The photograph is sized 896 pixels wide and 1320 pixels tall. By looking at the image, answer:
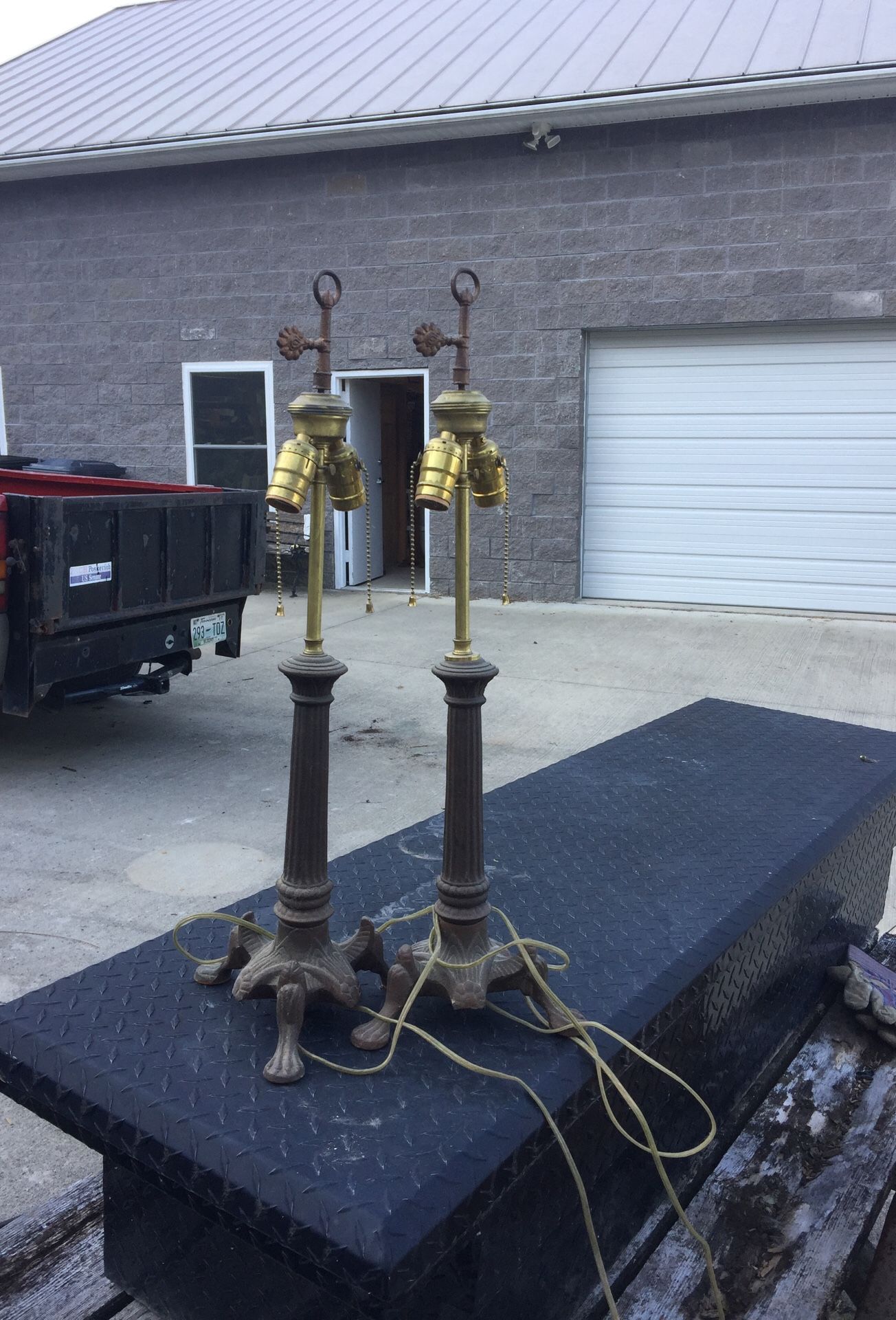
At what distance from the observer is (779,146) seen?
9.78m

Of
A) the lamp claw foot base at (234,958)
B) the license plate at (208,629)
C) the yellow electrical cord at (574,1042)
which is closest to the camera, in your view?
the yellow electrical cord at (574,1042)

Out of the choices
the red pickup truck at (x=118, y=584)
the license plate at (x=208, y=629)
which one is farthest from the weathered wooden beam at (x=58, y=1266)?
the license plate at (x=208, y=629)

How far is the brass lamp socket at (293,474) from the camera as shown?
1.63 metres

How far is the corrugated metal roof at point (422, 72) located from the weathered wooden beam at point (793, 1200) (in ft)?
29.2

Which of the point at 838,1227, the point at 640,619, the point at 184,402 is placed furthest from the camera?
the point at 184,402

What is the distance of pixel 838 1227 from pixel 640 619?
872 cm

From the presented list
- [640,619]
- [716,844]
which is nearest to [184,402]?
[640,619]

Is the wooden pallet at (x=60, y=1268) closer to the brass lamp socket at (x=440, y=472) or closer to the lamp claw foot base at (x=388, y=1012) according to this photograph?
the lamp claw foot base at (x=388, y=1012)

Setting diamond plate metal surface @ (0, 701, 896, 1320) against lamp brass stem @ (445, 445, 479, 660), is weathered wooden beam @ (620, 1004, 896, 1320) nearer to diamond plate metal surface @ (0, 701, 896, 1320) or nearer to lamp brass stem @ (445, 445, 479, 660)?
diamond plate metal surface @ (0, 701, 896, 1320)

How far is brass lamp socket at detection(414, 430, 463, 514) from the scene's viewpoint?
1679 mm

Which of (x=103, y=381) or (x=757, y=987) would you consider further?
(x=103, y=381)

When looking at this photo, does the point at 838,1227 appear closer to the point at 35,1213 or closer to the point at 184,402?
the point at 35,1213

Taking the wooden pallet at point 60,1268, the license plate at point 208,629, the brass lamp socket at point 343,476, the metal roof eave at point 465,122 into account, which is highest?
the metal roof eave at point 465,122

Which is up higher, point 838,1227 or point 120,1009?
point 120,1009
